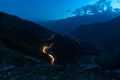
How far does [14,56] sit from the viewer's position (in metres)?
42.4

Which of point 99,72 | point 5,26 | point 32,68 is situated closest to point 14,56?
point 32,68

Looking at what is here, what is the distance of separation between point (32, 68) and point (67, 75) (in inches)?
151

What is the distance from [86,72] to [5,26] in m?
124

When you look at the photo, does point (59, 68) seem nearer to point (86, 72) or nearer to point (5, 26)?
point (86, 72)

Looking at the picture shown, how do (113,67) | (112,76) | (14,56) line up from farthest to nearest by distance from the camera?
(14,56) < (113,67) < (112,76)

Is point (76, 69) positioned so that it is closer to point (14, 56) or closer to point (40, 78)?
point (40, 78)

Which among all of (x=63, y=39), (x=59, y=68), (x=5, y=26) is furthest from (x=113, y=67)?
(x=63, y=39)

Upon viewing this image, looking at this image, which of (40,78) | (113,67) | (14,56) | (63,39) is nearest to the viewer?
(40,78)

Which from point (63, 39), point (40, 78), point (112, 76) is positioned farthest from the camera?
point (63, 39)

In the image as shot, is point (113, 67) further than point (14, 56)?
No

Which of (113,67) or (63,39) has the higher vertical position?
(63,39)

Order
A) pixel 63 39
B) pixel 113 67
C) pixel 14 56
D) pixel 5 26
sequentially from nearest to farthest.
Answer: pixel 113 67 < pixel 14 56 < pixel 5 26 < pixel 63 39

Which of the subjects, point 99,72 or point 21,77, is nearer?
point 21,77

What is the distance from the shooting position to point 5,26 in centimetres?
14238
